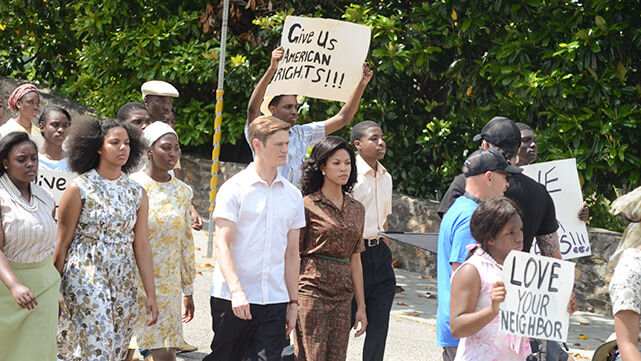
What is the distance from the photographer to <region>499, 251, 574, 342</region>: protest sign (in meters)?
4.26

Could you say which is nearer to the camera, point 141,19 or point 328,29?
point 328,29

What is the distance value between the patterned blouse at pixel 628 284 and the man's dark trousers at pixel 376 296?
8.94 feet

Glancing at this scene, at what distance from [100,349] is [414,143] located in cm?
808

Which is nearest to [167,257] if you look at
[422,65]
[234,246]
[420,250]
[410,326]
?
[234,246]

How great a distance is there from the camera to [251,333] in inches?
226

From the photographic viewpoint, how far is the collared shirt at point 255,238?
5.67 meters

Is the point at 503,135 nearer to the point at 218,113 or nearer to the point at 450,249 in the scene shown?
the point at 450,249

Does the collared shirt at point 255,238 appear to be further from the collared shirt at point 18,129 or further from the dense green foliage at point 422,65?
the dense green foliage at point 422,65

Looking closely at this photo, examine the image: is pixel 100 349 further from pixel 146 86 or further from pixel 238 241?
pixel 146 86

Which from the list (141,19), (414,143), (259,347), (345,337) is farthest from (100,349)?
(141,19)

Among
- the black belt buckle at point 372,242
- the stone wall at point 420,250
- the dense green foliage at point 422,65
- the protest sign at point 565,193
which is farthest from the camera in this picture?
the stone wall at point 420,250

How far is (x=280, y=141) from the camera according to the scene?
5754 millimetres

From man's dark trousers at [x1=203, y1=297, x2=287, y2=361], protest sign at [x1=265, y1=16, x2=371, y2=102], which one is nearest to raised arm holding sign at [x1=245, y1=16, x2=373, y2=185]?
protest sign at [x1=265, y1=16, x2=371, y2=102]

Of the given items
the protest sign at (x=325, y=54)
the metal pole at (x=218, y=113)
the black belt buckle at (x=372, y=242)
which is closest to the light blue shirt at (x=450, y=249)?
the black belt buckle at (x=372, y=242)
